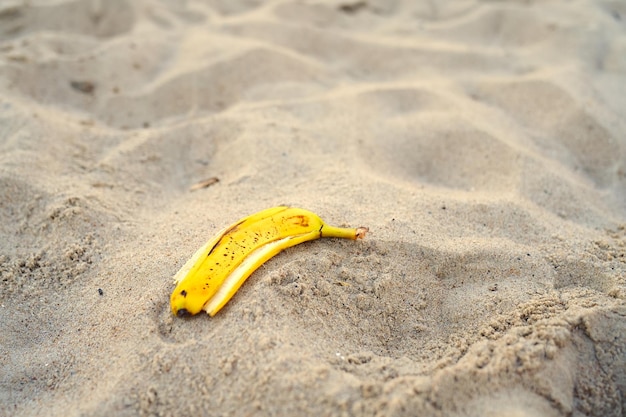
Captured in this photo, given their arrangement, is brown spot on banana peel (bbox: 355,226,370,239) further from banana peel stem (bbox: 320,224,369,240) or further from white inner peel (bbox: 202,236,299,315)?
white inner peel (bbox: 202,236,299,315)

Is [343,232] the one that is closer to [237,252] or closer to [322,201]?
[322,201]

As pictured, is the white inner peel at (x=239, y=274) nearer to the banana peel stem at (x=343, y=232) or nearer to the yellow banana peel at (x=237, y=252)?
the yellow banana peel at (x=237, y=252)

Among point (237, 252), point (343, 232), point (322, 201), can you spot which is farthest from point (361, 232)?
point (237, 252)

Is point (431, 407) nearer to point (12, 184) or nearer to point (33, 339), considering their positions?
point (33, 339)

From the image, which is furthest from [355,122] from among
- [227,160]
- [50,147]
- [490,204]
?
[50,147]

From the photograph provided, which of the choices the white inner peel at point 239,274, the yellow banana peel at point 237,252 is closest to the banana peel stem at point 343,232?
the yellow banana peel at point 237,252

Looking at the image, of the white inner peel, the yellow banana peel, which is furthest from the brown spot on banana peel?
the white inner peel
